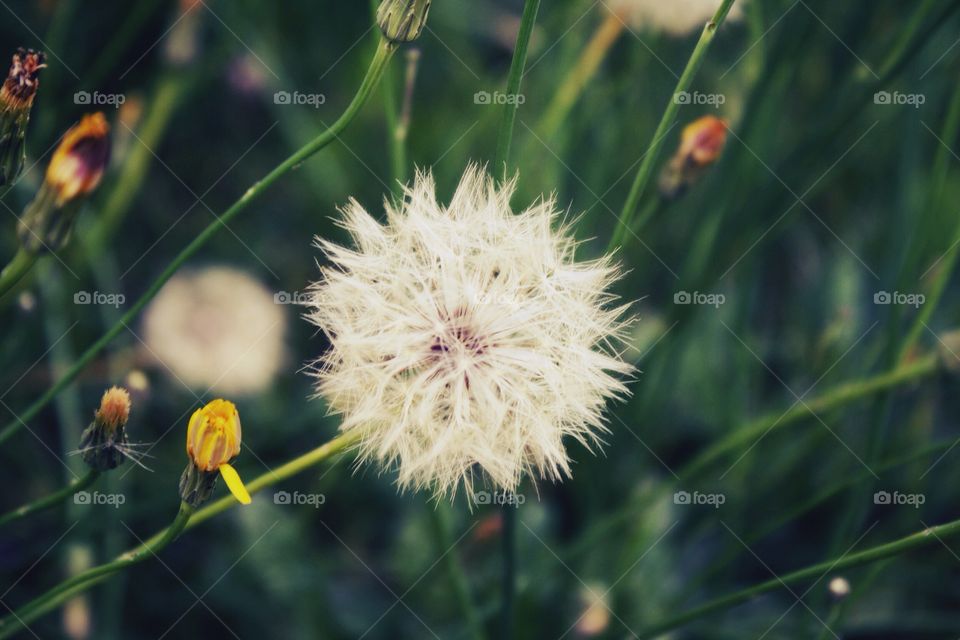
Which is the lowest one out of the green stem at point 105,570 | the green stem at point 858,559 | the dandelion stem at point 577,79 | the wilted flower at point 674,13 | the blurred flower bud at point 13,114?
the green stem at point 858,559

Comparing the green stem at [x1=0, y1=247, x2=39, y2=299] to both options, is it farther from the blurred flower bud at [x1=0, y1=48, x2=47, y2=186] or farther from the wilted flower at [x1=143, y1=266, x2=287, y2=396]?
the wilted flower at [x1=143, y1=266, x2=287, y2=396]

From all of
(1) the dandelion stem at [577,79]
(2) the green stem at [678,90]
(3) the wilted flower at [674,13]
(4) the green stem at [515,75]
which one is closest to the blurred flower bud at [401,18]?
(4) the green stem at [515,75]

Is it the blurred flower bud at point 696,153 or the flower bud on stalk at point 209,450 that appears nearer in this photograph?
the flower bud on stalk at point 209,450

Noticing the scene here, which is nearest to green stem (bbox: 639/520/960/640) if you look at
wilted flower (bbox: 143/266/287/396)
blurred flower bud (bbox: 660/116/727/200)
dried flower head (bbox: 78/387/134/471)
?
blurred flower bud (bbox: 660/116/727/200)

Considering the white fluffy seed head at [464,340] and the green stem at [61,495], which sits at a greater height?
the white fluffy seed head at [464,340]

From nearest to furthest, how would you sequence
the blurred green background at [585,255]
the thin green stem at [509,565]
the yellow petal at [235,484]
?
the yellow petal at [235,484] < the thin green stem at [509,565] < the blurred green background at [585,255]

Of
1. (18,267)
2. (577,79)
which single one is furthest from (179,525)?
(577,79)

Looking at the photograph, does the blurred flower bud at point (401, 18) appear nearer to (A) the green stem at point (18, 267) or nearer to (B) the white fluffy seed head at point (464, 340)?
(B) the white fluffy seed head at point (464, 340)
